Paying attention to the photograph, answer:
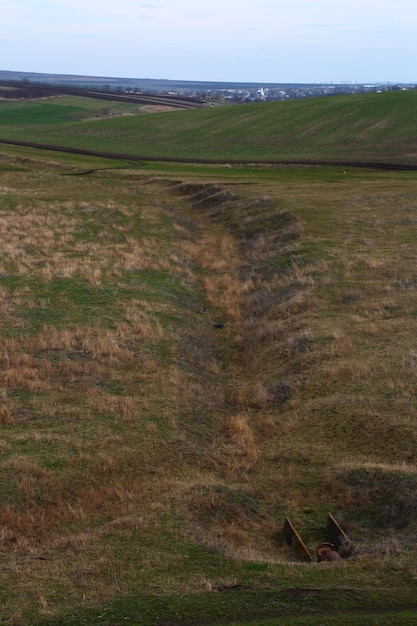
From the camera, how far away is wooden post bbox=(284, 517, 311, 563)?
462 inches

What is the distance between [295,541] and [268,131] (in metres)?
81.9

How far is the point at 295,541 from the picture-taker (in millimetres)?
12148

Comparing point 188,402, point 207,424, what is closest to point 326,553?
point 207,424

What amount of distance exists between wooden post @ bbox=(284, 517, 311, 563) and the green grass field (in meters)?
0.17

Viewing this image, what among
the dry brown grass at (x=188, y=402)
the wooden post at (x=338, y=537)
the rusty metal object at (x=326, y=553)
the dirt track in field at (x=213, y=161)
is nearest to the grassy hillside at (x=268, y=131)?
the dirt track in field at (x=213, y=161)

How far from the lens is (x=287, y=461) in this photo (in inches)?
599

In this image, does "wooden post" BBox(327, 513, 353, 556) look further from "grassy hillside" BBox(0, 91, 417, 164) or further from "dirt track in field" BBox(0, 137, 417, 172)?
"grassy hillside" BBox(0, 91, 417, 164)

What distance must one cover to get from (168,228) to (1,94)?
14329 centimetres

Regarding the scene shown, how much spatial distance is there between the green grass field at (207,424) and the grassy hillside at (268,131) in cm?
4100

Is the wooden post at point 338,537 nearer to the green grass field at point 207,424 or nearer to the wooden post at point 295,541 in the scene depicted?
the green grass field at point 207,424

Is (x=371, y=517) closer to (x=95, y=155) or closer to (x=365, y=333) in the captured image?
(x=365, y=333)

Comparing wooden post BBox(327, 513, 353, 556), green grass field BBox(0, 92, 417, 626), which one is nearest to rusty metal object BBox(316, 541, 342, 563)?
wooden post BBox(327, 513, 353, 556)

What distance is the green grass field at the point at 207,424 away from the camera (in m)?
9.90

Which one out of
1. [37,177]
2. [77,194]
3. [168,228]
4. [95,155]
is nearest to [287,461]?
[168,228]
